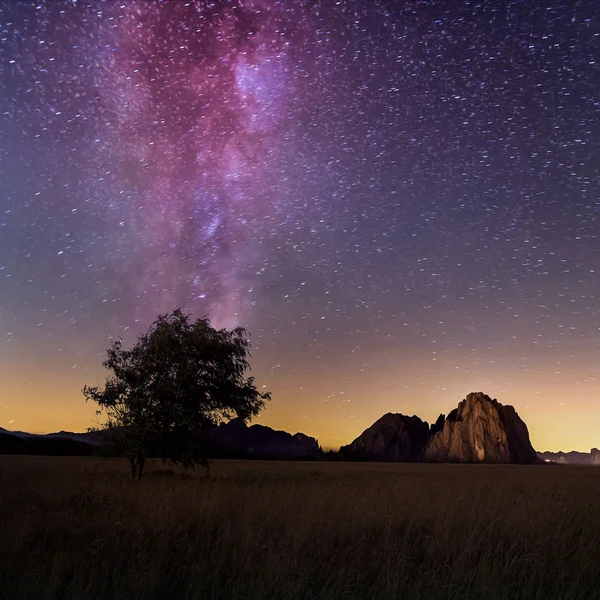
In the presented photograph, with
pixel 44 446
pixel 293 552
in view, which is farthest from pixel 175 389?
pixel 44 446

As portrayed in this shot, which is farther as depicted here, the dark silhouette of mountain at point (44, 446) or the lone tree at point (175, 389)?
the dark silhouette of mountain at point (44, 446)

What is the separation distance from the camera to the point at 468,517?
1023 centimetres

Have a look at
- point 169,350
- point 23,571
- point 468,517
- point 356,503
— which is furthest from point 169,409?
point 23,571

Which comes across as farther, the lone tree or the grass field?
the lone tree

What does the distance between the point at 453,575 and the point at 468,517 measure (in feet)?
12.0

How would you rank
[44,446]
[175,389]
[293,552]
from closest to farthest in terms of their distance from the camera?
[293,552], [175,389], [44,446]

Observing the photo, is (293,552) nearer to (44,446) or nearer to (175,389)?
(175,389)

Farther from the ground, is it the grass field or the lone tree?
the lone tree

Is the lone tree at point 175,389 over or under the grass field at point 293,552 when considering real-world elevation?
over

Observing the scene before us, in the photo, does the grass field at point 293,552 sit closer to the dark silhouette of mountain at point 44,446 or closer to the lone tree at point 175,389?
the lone tree at point 175,389

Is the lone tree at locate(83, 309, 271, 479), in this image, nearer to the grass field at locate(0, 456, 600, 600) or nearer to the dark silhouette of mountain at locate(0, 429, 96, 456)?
the grass field at locate(0, 456, 600, 600)

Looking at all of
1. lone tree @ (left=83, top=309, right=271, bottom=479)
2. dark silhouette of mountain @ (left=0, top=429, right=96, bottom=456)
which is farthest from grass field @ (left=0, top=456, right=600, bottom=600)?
dark silhouette of mountain @ (left=0, top=429, right=96, bottom=456)

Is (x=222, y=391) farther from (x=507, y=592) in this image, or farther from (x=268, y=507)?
(x=507, y=592)

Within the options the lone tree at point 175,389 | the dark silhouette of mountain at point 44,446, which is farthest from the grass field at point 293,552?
the dark silhouette of mountain at point 44,446
